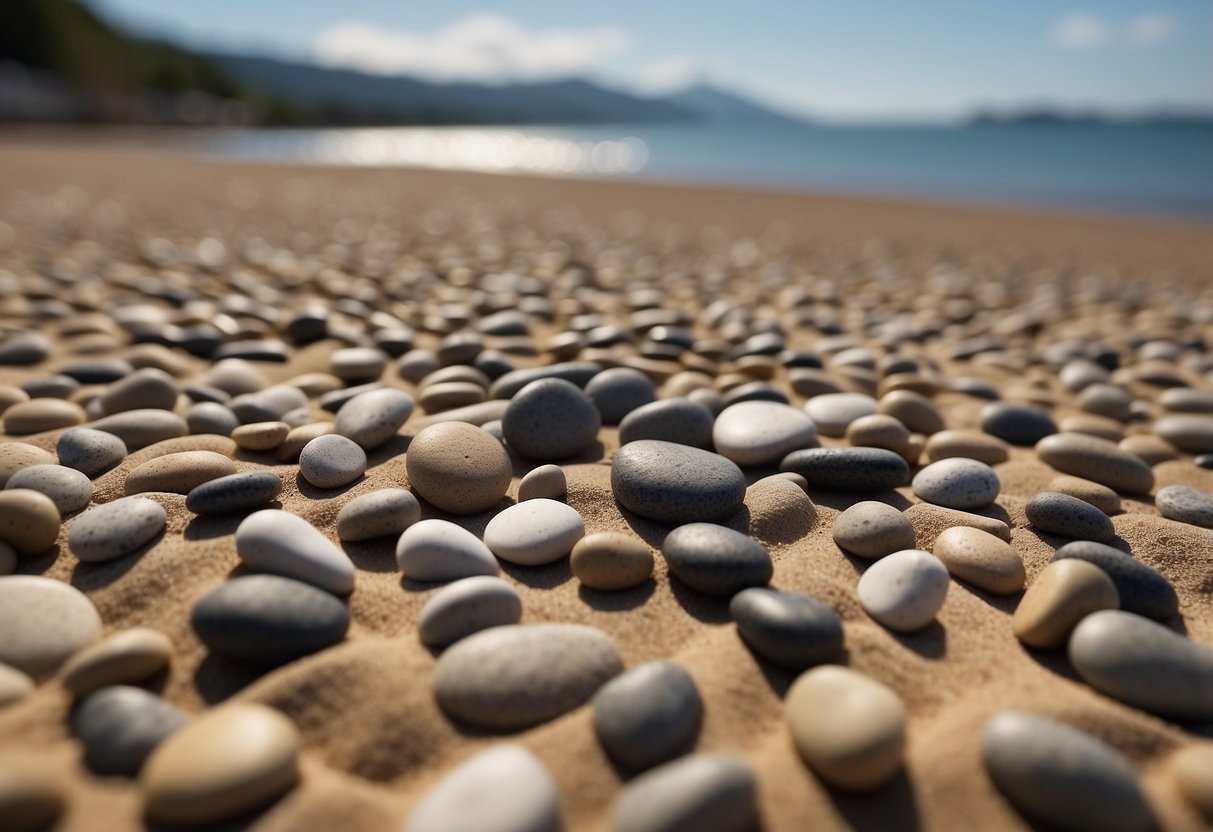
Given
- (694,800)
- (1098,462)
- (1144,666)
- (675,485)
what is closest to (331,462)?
(675,485)

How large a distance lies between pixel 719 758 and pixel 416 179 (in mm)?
11725

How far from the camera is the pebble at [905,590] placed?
131 centimetres

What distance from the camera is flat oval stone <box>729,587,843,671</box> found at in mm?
1175

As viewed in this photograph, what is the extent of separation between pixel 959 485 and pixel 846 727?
963 millimetres

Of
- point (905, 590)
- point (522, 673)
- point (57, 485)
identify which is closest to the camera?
point (522, 673)

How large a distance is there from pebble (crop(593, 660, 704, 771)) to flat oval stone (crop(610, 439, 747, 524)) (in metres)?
0.52

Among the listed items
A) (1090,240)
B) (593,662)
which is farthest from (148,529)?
(1090,240)

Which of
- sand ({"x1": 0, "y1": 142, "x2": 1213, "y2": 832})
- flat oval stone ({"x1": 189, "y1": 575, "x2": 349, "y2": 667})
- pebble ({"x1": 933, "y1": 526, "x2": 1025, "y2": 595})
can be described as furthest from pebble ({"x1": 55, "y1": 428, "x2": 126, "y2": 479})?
pebble ({"x1": 933, "y1": 526, "x2": 1025, "y2": 595})

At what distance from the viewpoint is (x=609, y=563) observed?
1.39 meters

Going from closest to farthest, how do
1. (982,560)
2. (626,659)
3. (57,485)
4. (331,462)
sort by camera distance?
(626,659)
(982,560)
(57,485)
(331,462)

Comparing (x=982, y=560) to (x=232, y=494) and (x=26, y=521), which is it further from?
(x=26, y=521)

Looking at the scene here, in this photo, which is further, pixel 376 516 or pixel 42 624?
pixel 376 516

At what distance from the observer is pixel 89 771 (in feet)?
3.15

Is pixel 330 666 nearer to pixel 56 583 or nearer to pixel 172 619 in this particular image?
pixel 172 619
